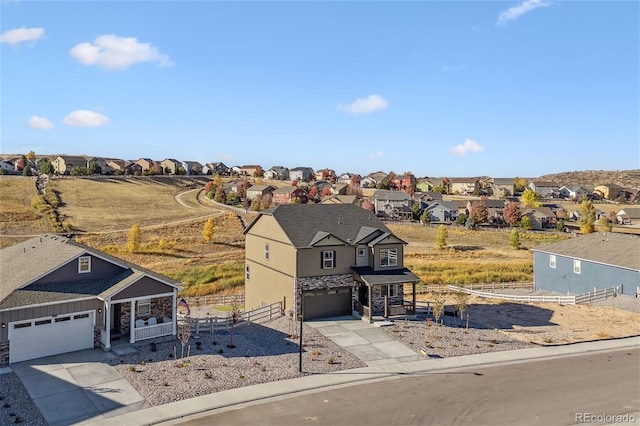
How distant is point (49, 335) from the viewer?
79.8 ft

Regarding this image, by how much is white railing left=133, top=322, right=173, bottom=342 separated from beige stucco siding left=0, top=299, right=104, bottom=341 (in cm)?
204

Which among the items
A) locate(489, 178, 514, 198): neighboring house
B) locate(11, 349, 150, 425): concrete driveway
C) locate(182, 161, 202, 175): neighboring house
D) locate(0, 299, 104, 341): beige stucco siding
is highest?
locate(182, 161, 202, 175): neighboring house

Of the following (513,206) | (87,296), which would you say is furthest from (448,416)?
(513,206)

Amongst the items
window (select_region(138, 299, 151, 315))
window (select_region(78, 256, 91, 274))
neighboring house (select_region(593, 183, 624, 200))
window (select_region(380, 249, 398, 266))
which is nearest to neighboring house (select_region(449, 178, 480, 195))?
neighboring house (select_region(593, 183, 624, 200))

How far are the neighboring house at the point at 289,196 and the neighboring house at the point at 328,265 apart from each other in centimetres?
8259

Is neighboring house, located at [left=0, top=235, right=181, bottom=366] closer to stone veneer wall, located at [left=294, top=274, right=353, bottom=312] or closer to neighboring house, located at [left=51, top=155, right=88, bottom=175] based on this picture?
stone veneer wall, located at [left=294, top=274, right=353, bottom=312]

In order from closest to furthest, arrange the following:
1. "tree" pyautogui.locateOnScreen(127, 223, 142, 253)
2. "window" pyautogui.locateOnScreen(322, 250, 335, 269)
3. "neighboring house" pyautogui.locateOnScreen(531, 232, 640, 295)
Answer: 1. "window" pyautogui.locateOnScreen(322, 250, 335, 269)
2. "neighboring house" pyautogui.locateOnScreen(531, 232, 640, 295)
3. "tree" pyautogui.locateOnScreen(127, 223, 142, 253)

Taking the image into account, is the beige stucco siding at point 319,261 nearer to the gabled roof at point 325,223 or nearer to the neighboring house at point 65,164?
the gabled roof at point 325,223

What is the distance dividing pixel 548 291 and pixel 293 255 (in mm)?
28766

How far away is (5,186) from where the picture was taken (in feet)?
351

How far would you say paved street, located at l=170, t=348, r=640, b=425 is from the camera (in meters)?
18.5

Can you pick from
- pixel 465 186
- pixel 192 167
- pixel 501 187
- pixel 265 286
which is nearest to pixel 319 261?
pixel 265 286

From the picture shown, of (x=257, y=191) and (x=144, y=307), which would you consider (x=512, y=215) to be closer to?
(x=257, y=191)

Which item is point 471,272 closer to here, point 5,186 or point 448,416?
point 448,416
